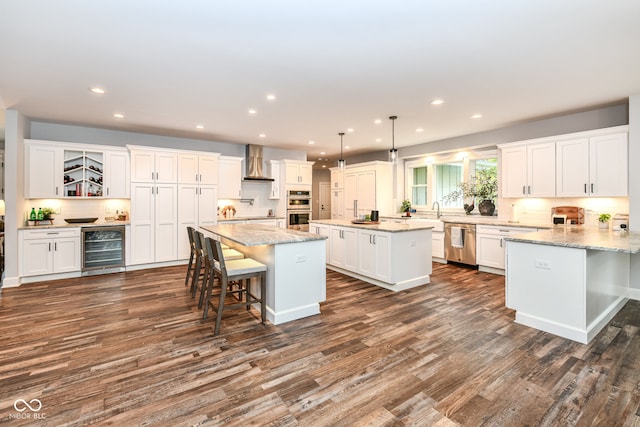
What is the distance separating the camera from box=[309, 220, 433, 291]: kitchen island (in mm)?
4391

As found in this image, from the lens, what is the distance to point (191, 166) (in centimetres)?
629

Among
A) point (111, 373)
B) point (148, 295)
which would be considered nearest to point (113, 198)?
point (148, 295)

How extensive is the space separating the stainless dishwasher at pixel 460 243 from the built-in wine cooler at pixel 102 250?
621cm

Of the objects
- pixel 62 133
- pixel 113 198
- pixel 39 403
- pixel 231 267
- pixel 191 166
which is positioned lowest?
pixel 39 403

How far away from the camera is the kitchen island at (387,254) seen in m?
4.39

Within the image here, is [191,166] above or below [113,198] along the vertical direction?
above

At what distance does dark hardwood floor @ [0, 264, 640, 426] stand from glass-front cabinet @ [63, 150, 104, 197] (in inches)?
91.3

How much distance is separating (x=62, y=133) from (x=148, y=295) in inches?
146

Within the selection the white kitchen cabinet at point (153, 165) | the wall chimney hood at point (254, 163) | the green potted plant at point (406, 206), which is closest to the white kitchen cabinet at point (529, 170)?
the green potted plant at point (406, 206)

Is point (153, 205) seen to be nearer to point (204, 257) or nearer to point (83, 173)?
point (83, 173)

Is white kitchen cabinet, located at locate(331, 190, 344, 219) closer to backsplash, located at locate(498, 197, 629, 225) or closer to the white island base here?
backsplash, located at locate(498, 197, 629, 225)

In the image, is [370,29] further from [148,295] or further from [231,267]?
[148,295]

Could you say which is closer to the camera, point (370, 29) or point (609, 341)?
point (370, 29)

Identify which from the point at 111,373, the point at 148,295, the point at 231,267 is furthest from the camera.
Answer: the point at 148,295
